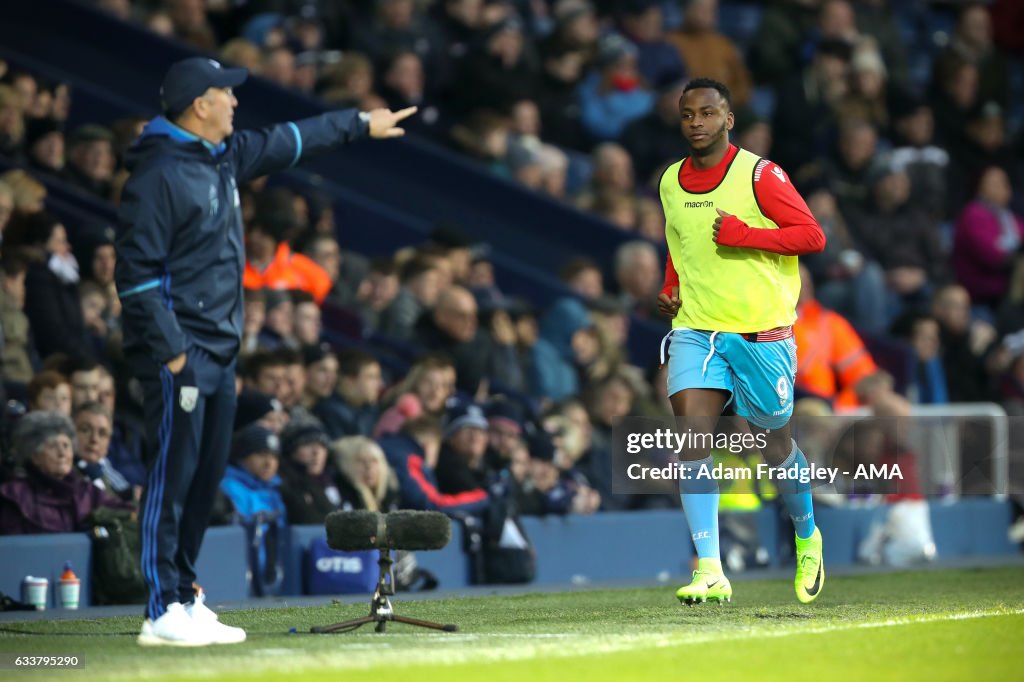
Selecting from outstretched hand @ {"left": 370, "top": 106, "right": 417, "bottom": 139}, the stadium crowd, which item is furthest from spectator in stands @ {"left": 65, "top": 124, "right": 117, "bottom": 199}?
outstretched hand @ {"left": 370, "top": 106, "right": 417, "bottom": 139}

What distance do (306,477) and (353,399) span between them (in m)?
1.33

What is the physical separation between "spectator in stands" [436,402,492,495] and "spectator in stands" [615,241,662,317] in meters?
4.01

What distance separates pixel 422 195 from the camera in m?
16.8

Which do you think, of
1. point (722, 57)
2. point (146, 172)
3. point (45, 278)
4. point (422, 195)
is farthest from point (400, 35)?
point (146, 172)

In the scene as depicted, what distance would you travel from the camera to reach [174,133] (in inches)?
303

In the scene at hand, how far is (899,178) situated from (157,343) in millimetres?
12487

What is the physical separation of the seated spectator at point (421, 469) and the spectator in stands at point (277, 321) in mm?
1091

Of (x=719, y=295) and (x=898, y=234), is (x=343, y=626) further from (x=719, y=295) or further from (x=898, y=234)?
(x=898, y=234)

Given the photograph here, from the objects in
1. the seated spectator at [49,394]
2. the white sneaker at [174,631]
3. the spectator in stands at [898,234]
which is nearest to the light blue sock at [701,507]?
the white sneaker at [174,631]

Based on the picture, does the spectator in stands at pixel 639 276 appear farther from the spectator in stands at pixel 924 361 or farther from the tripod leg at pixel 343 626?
the tripod leg at pixel 343 626

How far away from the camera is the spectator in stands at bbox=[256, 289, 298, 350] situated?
12.6 metres

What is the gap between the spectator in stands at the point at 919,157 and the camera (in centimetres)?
1931

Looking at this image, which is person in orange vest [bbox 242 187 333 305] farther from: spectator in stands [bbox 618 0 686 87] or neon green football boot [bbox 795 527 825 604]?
spectator in stands [bbox 618 0 686 87]

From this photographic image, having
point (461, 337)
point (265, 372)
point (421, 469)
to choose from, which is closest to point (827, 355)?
point (461, 337)
